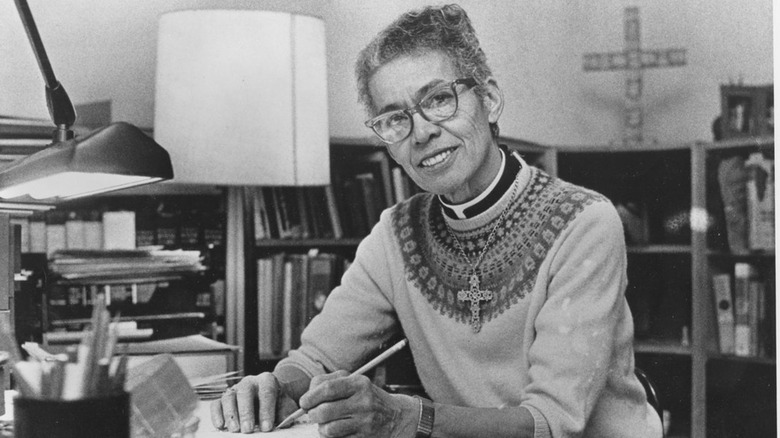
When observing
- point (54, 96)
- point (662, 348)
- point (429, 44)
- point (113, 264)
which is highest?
point (429, 44)

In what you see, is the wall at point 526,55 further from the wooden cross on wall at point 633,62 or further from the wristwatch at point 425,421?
the wristwatch at point 425,421

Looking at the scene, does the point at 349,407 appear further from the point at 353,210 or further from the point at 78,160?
the point at 353,210

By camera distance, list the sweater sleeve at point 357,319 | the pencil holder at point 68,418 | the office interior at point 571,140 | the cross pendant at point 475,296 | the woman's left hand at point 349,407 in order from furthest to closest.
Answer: the office interior at point 571,140, the sweater sleeve at point 357,319, the cross pendant at point 475,296, the woman's left hand at point 349,407, the pencil holder at point 68,418

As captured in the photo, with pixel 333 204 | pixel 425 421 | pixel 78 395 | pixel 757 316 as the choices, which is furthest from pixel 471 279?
pixel 757 316

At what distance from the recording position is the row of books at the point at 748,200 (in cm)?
236

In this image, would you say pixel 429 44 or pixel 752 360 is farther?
pixel 752 360

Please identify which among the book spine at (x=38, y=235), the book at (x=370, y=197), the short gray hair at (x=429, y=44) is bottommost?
the book spine at (x=38, y=235)

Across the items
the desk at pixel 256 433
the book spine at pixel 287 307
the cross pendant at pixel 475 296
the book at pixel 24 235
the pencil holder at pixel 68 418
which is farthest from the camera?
the book spine at pixel 287 307

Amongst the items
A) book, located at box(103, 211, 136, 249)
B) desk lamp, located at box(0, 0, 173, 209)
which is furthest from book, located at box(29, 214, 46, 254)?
desk lamp, located at box(0, 0, 173, 209)

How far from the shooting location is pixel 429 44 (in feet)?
5.00

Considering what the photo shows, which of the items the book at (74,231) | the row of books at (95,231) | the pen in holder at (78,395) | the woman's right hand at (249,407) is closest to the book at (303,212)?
the row of books at (95,231)

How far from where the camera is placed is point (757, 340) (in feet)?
7.59

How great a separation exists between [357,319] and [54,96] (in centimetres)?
67

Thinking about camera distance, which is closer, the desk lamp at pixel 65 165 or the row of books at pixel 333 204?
the desk lamp at pixel 65 165
